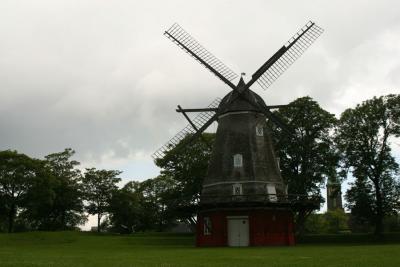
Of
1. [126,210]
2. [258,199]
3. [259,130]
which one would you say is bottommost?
[126,210]

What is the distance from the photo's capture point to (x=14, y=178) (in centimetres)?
5734

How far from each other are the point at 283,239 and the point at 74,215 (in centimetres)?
4033

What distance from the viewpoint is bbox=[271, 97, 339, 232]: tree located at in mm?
47969

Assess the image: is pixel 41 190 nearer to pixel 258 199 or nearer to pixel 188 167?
pixel 188 167

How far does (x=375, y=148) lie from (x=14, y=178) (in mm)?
40178

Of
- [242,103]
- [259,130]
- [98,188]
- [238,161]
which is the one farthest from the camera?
[98,188]

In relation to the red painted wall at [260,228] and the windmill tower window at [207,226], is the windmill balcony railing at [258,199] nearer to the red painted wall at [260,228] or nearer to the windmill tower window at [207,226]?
the red painted wall at [260,228]

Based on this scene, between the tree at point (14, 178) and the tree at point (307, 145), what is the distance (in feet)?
96.3

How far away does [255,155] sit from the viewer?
38656 millimetres

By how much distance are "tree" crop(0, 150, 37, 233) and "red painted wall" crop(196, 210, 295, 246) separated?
28.2 m

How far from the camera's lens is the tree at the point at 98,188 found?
6825 centimetres

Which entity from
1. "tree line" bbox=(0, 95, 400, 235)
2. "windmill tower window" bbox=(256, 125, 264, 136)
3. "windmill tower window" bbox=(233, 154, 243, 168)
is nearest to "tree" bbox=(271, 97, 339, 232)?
"tree line" bbox=(0, 95, 400, 235)

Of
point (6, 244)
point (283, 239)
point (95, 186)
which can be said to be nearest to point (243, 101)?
point (283, 239)

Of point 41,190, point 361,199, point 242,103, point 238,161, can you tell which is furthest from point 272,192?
point 41,190
